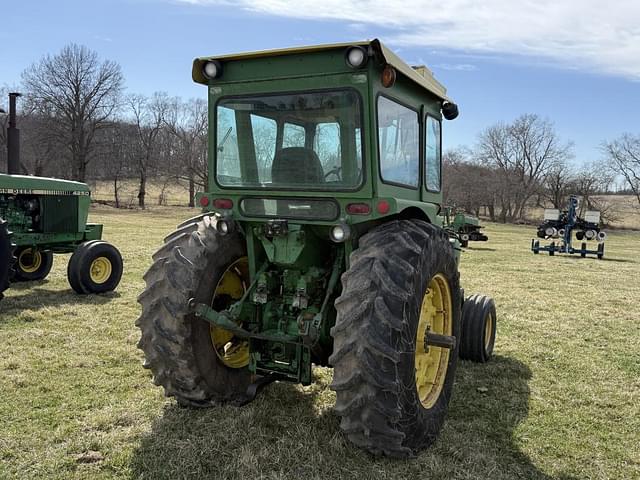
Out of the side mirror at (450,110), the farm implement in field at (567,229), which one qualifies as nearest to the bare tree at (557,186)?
the farm implement in field at (567,229)

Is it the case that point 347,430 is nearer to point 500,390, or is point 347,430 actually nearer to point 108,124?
point 500,390

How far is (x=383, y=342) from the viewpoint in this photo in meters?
3.09

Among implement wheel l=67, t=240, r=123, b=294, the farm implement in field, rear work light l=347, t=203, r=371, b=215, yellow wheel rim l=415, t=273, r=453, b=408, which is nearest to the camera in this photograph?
rear work light l=347, t=203, r=371, b=215

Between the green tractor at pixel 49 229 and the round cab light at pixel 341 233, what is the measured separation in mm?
6059

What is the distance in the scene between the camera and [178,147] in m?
46.4

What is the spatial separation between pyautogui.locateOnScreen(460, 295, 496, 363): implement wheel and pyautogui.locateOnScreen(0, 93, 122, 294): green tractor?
5.70 meters

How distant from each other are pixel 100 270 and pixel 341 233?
20.9 feet

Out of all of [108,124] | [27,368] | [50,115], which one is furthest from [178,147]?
[27,368]

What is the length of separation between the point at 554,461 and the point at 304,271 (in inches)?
82.6

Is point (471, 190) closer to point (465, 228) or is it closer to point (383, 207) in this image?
point (465, 228)

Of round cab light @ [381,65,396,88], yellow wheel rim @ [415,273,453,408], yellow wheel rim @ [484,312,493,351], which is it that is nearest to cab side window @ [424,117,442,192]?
yellow wheel rim @ [415,273,453,408]

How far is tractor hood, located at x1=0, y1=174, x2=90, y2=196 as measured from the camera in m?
8.73

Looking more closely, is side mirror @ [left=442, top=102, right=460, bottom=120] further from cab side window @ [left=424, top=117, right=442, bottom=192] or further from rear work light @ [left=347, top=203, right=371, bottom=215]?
rear work light @ [left=347, top=203, right=371, bottom=215]

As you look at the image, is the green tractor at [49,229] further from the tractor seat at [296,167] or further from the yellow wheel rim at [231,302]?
the tractor seat at [296,167]
